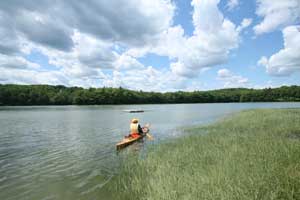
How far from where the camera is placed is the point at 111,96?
376 ft

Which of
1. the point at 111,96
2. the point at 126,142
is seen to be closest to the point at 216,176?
the point at 126,142

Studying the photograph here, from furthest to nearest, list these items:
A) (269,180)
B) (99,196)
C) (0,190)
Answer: (0,190)
(99,196)
(269,180)

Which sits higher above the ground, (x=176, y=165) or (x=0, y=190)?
(x=176, y=165)

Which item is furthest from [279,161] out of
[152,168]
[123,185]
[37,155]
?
[37,155]

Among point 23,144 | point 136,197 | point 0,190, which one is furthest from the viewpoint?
point 23,144

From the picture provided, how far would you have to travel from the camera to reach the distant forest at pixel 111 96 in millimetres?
107438

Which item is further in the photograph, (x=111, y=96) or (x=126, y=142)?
(x=111, y=96)

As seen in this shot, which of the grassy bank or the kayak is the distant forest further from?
the grassy bank

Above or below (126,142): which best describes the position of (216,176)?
above

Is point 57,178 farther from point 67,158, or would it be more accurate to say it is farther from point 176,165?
point 176,165

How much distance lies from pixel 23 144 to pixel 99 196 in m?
11.3

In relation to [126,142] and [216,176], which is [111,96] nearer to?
[126,142]

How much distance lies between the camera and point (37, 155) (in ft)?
40.8

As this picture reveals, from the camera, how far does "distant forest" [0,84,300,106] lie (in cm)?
10744
